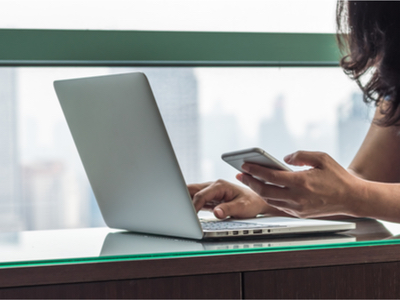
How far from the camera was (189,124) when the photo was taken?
157 centimetres

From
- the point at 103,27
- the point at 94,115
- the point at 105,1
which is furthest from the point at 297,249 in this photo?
the point at 105,1

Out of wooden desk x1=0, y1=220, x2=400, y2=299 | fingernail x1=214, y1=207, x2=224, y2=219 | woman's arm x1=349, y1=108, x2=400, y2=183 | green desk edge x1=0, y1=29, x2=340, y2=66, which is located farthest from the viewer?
green desk edge x1=0, y1=29, x2=340, y2=66

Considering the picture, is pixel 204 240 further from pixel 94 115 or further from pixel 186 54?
pixel 186 54

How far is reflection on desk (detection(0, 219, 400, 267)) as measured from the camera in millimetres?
460

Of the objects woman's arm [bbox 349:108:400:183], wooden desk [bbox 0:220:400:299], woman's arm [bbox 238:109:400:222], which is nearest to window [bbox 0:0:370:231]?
woman's arm [bbox 349:108:400:183]

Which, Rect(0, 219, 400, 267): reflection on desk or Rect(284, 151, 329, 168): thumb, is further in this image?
Rect(284, 151, 329, 168): thumb

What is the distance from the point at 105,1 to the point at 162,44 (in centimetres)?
27

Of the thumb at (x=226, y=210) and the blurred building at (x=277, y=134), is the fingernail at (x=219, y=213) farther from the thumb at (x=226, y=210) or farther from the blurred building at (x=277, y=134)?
the blurred building at (x=277, y=134)

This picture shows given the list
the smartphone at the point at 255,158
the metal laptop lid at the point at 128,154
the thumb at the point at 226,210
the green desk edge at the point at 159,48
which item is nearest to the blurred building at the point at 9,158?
the green desk edge at the point at 159,48

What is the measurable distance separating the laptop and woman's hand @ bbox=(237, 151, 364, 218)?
0.05 m

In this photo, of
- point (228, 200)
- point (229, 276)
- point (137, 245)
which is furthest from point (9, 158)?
point (229, 276)

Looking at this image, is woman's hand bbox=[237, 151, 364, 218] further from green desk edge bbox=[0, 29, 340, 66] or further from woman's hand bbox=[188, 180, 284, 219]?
green desk edge bbox=[0, 29, 340, 66]

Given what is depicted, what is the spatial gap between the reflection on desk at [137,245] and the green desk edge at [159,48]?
0.72m

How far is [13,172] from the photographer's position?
4.72ft
